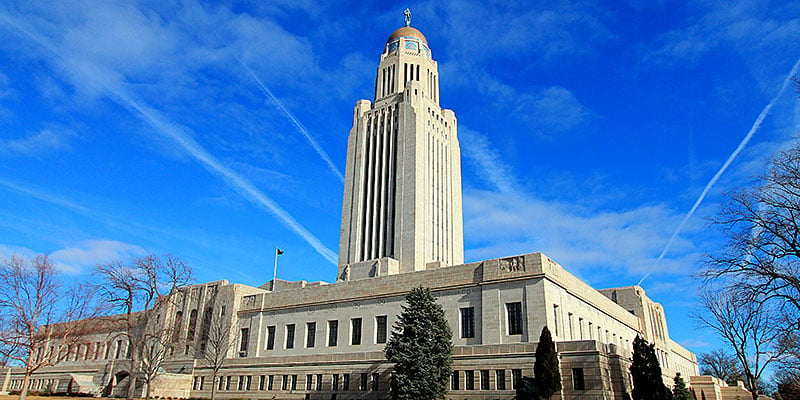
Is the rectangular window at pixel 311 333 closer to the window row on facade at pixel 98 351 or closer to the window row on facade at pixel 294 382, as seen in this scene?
the window row on facade at pixel 294 382

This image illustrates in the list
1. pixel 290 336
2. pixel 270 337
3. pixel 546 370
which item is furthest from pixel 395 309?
pixel 546 370

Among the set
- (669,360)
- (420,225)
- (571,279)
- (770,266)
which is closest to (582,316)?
(571,279)

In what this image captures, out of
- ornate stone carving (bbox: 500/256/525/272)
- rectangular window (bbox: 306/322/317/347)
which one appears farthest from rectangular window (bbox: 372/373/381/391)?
ornate stone carving (bbox: 500/256/525/272)

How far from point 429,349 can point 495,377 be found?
4.40 meters

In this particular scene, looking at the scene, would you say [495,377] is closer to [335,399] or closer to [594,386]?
[594,386]

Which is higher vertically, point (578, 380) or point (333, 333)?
point (333, 333)

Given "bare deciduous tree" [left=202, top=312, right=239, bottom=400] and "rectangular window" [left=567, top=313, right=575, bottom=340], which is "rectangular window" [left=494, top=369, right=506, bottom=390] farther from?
"bare deciduous tree" [left=202, top=312, right=239, bottom=400]

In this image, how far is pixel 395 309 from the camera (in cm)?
4447

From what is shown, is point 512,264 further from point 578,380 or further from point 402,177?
point 402,177

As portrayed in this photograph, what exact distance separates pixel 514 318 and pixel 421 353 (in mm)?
8108

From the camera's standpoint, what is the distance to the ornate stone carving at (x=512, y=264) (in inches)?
1522

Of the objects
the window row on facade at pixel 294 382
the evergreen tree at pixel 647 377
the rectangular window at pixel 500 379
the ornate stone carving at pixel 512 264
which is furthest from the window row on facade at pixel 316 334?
the evergreen tree at pixel 647 377

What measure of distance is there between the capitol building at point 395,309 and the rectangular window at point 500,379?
137 mm

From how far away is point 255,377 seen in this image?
154ft
